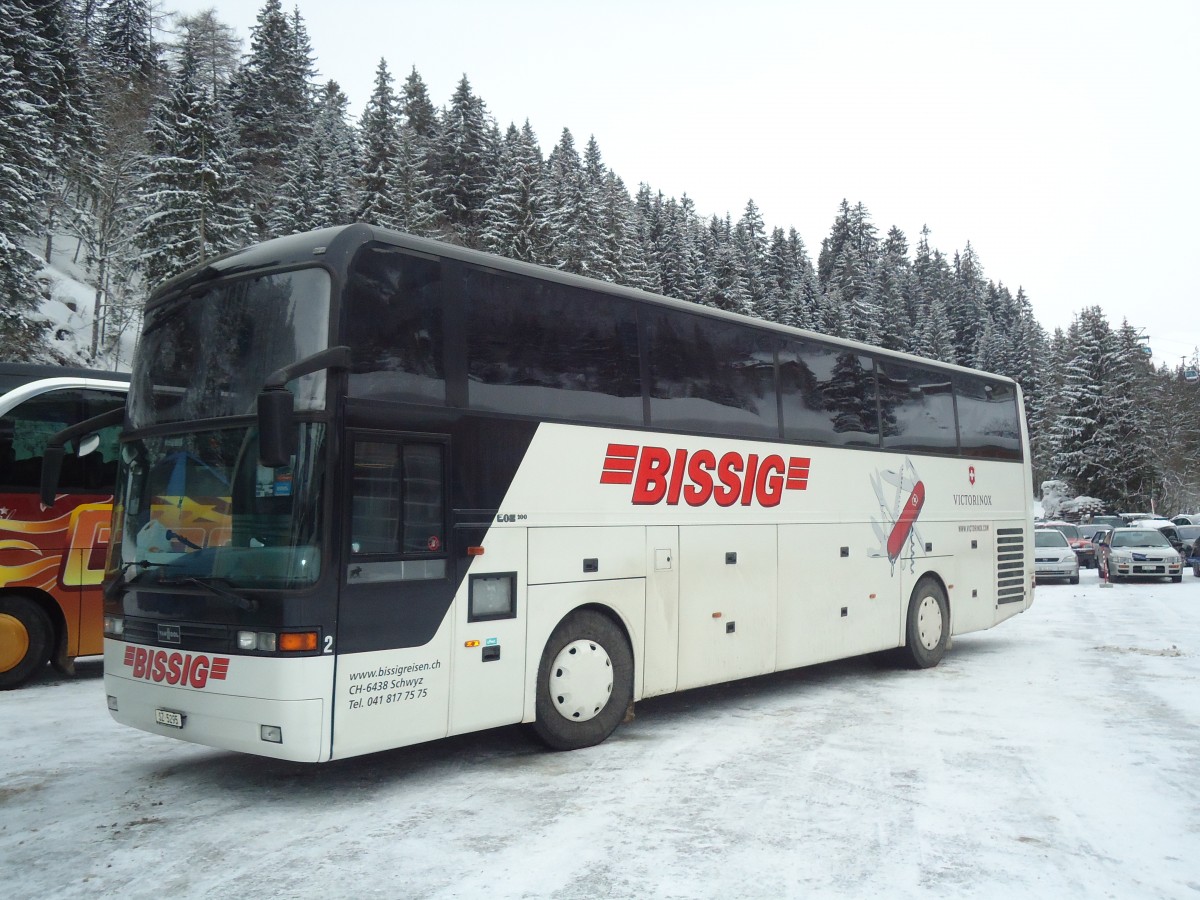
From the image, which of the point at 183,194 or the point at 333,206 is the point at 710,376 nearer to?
the point at 183,194

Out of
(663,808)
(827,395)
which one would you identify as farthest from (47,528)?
(827,395)

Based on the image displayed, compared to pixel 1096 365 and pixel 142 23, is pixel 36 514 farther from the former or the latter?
pixel 142 23

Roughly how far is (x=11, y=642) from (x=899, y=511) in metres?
10.4

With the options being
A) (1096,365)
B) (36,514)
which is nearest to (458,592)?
(36,514)

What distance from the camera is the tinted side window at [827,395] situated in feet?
35.3

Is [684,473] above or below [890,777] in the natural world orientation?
above

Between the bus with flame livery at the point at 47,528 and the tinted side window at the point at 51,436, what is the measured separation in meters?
0.01

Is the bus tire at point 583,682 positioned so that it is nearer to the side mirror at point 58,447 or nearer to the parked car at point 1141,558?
the side mirror at point 58,447

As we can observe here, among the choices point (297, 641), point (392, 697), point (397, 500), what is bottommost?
point (392, 697)

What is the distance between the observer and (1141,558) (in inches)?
1153

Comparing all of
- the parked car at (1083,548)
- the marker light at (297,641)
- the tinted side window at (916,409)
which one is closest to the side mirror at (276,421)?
the marker light at (297,641)

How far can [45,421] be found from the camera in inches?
438

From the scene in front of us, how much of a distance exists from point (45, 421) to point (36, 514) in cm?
107

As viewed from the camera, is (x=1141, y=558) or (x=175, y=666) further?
(x=1141, y=558)
